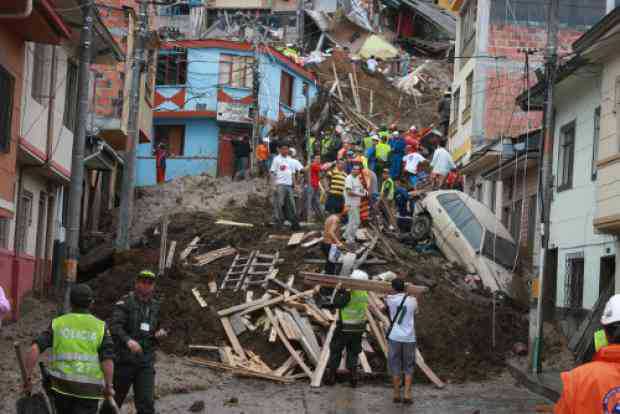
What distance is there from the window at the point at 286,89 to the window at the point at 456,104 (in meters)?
12.9

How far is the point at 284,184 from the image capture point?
23.7 m

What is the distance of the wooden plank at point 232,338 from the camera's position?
17562 mm

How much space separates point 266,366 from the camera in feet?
56.2

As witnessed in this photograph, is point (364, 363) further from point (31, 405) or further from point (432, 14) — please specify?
point (432, 14)

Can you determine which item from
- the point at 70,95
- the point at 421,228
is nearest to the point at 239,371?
the point at 421,228

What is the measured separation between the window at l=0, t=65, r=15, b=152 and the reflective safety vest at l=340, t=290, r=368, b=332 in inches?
266

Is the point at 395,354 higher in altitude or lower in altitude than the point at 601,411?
lower

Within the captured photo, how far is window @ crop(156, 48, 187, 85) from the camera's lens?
45688 millimetres

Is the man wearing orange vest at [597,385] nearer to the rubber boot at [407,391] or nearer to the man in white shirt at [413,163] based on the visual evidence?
the rubber boot at [407,391]

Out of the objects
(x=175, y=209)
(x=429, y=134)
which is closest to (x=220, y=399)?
(x=175, y=209)

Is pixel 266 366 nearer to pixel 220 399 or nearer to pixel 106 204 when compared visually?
pixel 220 399

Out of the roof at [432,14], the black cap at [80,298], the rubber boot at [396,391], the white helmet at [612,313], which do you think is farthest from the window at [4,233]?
the roof at [432,14]

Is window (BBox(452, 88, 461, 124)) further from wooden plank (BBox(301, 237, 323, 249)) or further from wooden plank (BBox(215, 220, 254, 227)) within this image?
wooden plank (BBox(301, 237, 323, 249))

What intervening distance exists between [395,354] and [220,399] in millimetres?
2693
